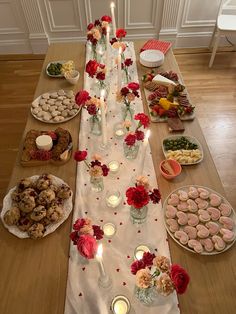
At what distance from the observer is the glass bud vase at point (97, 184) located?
1415mm

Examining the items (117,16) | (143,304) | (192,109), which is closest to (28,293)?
(143,304)

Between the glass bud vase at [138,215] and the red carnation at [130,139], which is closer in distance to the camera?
the glass bud vase at [138,215]

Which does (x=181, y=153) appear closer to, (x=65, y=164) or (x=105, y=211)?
(x=105, y=211)

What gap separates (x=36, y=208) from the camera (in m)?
1.29

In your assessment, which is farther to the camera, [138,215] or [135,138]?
[135,138]

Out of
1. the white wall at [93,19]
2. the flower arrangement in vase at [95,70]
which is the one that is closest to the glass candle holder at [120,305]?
the flower arrangement in vase at [95,70]

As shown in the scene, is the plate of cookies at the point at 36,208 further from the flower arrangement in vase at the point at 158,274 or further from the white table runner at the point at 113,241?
the flower arrangement in vase at the point at 158,274

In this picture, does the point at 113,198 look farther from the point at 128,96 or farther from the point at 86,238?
the point at 128,96

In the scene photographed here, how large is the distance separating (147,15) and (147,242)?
10.6ft

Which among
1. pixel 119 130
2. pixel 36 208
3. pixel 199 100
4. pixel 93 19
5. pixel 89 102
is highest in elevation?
pixel 89 102

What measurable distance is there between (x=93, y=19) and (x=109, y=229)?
10.5ft

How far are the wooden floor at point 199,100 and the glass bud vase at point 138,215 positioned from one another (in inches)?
51.1

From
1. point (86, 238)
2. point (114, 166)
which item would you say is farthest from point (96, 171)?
point (86, 238)

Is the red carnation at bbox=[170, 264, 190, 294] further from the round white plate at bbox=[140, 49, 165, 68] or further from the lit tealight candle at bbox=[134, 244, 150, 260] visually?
the round white plate at bbox=[140, 49, 165, 68]
